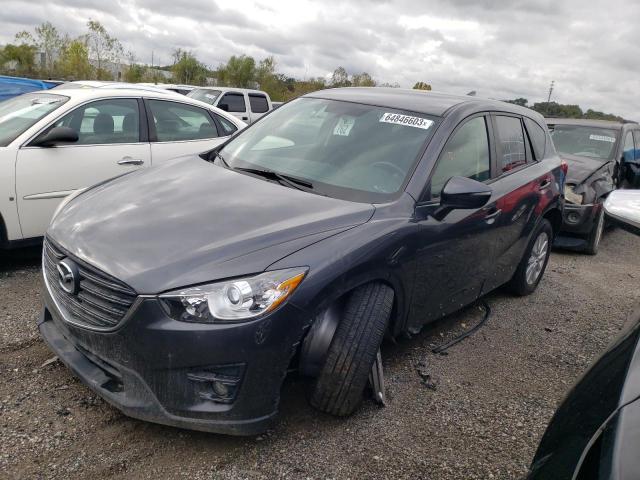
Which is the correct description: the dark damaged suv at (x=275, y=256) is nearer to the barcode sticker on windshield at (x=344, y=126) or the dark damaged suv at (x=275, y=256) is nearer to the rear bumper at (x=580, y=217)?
the barcode sticker on windshield at (x=344, y=126)

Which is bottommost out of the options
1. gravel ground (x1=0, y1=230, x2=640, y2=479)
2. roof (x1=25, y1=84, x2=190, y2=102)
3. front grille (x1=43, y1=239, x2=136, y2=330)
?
gravel ground (x1=0, y1=230, x2=640, y2=479)

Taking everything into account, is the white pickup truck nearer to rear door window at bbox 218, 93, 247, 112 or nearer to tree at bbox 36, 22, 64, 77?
rear door window at bbox 218, 93, 247, 112

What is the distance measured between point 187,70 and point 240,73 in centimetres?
419

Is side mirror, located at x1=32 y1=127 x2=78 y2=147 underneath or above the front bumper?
above

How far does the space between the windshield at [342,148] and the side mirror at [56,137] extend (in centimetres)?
163

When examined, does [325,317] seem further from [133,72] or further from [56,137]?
[133,72]

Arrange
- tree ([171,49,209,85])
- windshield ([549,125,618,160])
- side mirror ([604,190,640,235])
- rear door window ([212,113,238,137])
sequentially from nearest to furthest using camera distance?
side mirror ([604,190,640,235]) → rear door window ([212,113,238,137]) → windshield ([549,125,618,160]) → tree ([171,49,209,85])

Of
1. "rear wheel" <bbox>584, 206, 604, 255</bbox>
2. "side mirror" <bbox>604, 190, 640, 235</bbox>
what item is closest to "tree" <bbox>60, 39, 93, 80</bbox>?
"rear wheel" <bbox>584, 206, 604, 255</bbox>

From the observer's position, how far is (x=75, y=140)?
4879mm

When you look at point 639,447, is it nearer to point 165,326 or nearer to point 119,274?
point 165,326

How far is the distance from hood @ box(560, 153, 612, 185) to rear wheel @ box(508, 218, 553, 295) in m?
2.34

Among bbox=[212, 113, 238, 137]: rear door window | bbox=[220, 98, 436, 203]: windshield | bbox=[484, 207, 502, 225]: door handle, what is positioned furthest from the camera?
bbox=[212, 113, 238, 137]: rear door window

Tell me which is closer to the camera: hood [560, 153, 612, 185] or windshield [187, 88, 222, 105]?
hood [560, 153, 612, 185]

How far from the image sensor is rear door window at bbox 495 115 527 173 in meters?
4.27
